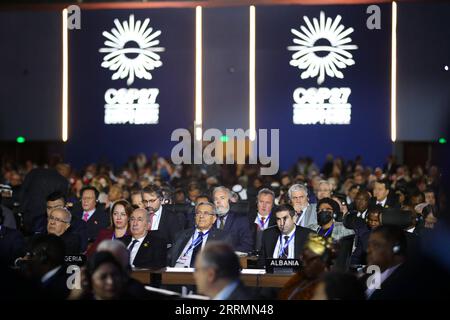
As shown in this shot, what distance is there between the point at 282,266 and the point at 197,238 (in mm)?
1249

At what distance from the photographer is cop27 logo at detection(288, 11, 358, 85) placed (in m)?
13.6

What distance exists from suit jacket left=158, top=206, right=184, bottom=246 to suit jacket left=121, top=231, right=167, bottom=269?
143 cm

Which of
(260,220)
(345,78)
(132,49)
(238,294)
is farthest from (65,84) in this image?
(238,294)

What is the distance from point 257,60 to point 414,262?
10045mm

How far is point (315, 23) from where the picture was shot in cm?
1370

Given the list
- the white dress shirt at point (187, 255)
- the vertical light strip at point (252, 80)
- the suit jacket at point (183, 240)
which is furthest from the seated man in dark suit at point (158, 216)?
the vertical light strip at point (252, 80)

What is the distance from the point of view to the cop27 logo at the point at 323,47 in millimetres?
13570

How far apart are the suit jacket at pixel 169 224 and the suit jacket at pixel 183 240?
3.29ft

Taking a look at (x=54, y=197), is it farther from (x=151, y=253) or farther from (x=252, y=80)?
(x=252, y=80)
